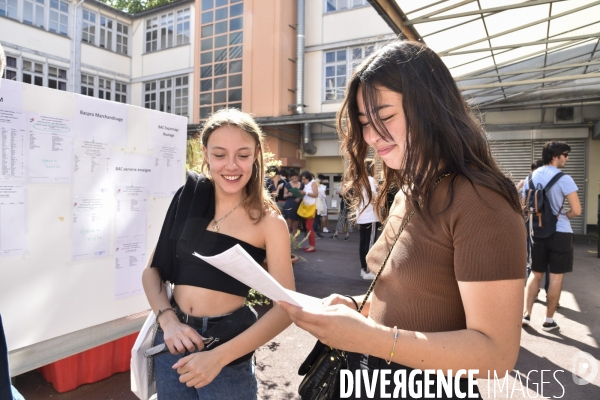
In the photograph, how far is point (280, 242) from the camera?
1.75 metres

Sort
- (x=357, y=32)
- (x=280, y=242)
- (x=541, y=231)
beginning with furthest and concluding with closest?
1. (x=357, y=32)
2. (x=541, y=231)
3. (x=280, y=242)

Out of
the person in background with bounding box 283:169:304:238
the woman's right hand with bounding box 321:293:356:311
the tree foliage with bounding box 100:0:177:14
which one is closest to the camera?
the woman's right hand with bounding box 321:293:356:311

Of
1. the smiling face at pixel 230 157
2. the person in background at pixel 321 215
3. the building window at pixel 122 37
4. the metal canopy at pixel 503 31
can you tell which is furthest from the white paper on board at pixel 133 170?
the building window at pixel 122 37

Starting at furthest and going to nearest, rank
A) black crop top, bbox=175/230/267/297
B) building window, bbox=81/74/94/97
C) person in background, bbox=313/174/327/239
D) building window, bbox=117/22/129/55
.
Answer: building window, bbox=117/22/129/55 → building window, bbox=81/74/94/97 → person in background, bbox=313/174/327/239 → black crop top, bbox=175/230/267/297

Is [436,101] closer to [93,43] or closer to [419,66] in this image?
[419,66]

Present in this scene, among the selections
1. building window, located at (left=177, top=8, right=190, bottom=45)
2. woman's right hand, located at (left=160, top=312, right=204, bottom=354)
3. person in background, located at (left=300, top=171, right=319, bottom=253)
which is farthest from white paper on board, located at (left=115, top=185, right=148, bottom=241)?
building window, located at (left=177, top=8, right=190, bottom=45)

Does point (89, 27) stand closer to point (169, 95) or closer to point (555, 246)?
point (169, 95)

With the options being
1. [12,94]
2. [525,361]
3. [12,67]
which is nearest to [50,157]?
[12,94]

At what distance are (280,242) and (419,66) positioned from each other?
92 cm

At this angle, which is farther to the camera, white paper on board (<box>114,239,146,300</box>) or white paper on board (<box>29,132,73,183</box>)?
white paper on board (<box>114,239,146,300</box>)

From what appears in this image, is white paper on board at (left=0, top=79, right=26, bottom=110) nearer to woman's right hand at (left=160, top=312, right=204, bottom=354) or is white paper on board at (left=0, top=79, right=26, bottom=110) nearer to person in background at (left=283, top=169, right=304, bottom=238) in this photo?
woman's right hand at (left=160, top=312, right=204, bottom=354)

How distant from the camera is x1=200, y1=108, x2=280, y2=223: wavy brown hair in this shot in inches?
72.3

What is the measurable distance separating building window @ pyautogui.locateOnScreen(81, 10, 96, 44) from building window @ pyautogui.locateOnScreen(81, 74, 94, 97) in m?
1.67

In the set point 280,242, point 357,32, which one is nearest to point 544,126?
point 357,32
